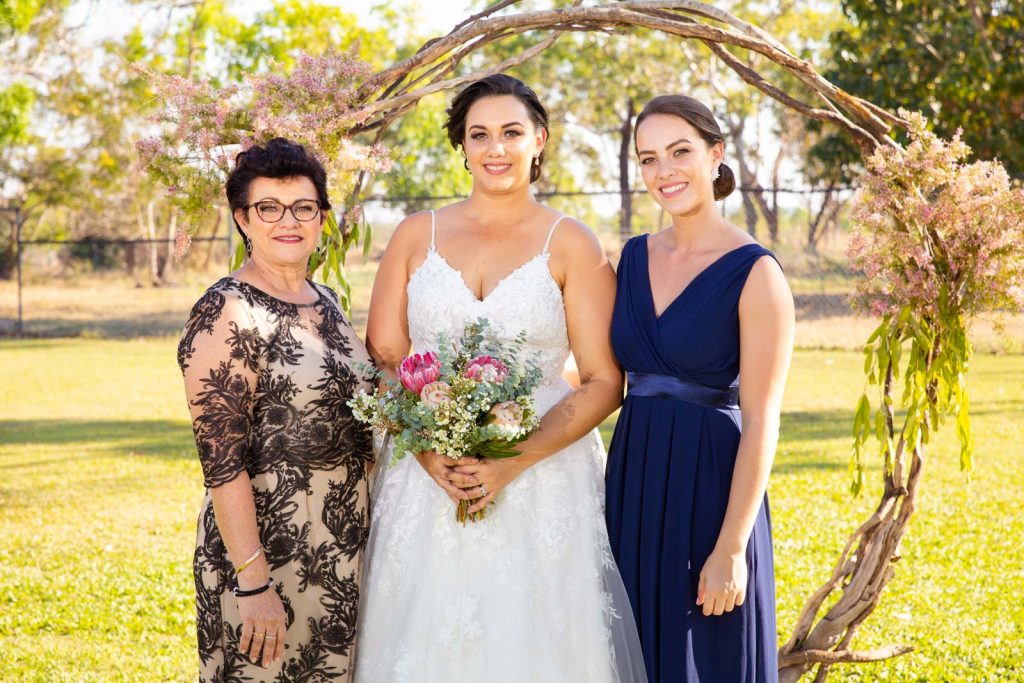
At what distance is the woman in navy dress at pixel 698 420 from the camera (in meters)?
2.96

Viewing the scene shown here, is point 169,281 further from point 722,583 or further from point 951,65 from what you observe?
point 722,583

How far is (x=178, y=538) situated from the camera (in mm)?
7785

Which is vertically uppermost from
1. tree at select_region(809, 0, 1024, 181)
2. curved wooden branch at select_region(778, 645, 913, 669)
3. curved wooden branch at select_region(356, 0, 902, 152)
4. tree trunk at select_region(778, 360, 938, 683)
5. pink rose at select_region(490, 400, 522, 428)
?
tree at select_region(809, 0, 1024, 181)

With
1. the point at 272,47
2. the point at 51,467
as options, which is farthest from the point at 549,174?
the point at 51,467

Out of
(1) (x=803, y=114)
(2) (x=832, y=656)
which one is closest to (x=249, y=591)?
(2) (x=832, y=656)

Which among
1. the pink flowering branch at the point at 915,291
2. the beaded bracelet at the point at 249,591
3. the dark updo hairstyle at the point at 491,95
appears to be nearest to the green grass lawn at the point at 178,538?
the pink flowering branch at the point at 915,291

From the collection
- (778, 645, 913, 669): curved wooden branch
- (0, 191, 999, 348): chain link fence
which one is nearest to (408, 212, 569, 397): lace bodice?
(778, 645, 913, 669): curved wooden branch

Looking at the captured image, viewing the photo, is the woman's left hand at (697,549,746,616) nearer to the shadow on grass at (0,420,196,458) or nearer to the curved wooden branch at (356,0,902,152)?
the curved wooden branch at (356,0,902,152)

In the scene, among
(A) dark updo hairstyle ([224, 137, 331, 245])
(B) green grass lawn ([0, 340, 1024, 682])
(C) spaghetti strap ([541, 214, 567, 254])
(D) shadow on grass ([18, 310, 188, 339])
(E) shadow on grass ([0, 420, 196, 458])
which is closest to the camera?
(A) dark updo hairstyle ([224, 137, 331, 245])

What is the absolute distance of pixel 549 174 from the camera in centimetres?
4650

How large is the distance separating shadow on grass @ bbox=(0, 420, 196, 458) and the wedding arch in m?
7.49

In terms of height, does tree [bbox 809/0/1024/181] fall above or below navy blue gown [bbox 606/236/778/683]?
above

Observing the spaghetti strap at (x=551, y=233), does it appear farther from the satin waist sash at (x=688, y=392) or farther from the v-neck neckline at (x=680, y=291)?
the satin waist sash at (x=688, y=392)

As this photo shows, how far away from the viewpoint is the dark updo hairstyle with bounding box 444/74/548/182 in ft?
11.1
